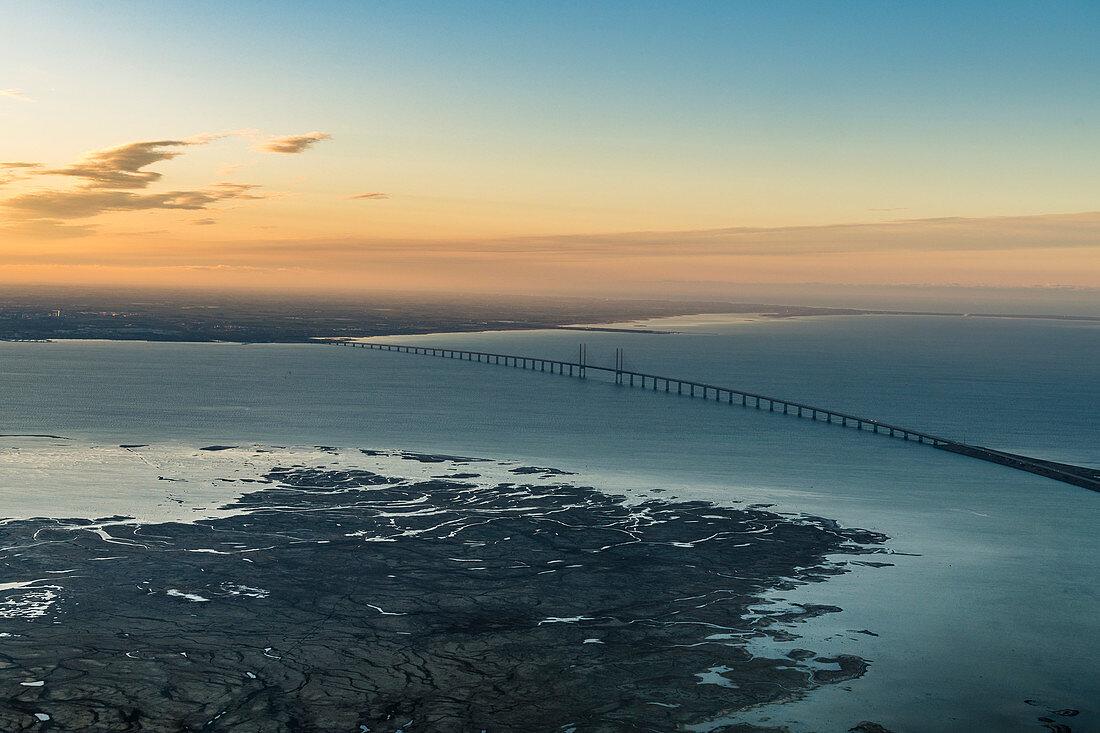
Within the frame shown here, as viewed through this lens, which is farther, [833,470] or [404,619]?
[833,470]

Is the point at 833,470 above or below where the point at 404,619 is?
below

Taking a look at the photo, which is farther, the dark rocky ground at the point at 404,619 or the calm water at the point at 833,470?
the calm water at the point at 833,470

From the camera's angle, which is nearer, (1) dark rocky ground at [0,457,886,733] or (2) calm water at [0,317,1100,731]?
(1) dark rocky ground at [0,457,886,733]


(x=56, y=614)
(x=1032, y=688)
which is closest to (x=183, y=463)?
(x=56, y=614)

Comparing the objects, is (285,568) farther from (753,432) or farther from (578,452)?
(753,432)
